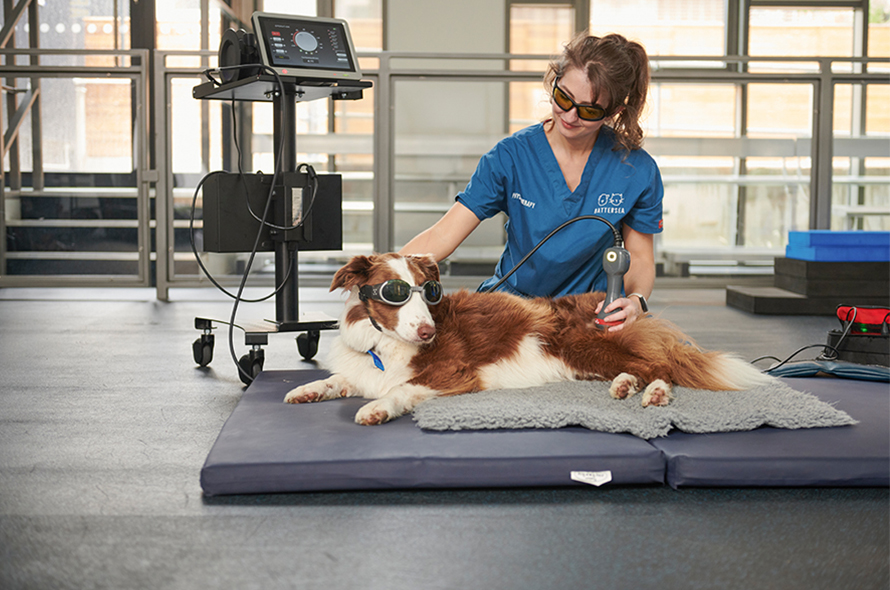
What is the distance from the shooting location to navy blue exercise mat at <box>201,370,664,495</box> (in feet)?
4.75

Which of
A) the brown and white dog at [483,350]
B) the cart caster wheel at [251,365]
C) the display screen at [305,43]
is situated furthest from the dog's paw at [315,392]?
the display screen at [305,43]

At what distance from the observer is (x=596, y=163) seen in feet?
7.38

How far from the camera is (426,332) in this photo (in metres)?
1.69

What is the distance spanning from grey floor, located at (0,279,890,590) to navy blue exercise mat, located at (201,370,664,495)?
0.12 feet

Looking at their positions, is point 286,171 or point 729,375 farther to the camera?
point 286,171

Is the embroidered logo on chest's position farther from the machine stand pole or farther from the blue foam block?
the blue foam block

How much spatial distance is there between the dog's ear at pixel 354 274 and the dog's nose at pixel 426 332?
7.4 inches

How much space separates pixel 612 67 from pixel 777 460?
3.58 ft

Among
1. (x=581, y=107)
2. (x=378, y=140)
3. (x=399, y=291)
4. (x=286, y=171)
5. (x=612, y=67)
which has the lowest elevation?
(x=399, y=291)

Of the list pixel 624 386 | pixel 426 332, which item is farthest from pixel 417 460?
pixel 624 386

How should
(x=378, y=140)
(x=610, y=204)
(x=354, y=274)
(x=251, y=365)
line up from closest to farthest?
(x=354, y=274) → (x=610, y=204) → (x=251, y=365) → (x=378, y=140)

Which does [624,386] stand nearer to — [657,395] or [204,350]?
[657,395]

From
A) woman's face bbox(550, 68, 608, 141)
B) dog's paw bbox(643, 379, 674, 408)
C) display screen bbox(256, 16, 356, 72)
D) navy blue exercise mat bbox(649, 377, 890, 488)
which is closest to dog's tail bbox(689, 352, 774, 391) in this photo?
dog's paw bbox(643, 379, 674, 408)

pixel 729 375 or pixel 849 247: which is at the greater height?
pixel 849 247
